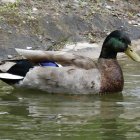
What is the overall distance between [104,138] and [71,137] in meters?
0.31

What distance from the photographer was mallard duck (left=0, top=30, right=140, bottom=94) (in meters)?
9.43

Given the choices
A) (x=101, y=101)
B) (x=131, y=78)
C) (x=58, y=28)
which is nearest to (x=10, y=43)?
(x=58, y=28)

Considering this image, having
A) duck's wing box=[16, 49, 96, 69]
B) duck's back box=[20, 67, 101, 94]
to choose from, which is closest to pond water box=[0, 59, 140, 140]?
duck's back box=[20, 67, 101, 94]

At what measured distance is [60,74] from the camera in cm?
944

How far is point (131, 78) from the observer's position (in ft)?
34.3

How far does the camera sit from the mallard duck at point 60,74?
30.9ft

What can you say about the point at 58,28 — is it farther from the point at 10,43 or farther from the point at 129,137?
the point at 129,137

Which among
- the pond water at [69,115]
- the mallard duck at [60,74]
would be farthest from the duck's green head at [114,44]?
the pond water at [69,115]

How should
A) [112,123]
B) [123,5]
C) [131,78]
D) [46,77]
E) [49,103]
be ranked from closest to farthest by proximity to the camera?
1. [112,123]
2. [49,103]
3. [46,77]
4. [131,78]
5. [123,5]

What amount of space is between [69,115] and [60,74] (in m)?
1.62

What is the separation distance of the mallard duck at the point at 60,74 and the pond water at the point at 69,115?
113mm

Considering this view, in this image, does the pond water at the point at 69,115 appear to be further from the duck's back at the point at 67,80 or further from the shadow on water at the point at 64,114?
the duck's back at the point at 67,80

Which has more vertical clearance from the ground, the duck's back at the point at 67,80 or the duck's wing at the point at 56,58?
the duck's wing at the point at 56,58

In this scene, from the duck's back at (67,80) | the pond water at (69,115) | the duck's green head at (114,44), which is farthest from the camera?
the duck's green head at (114,44)
